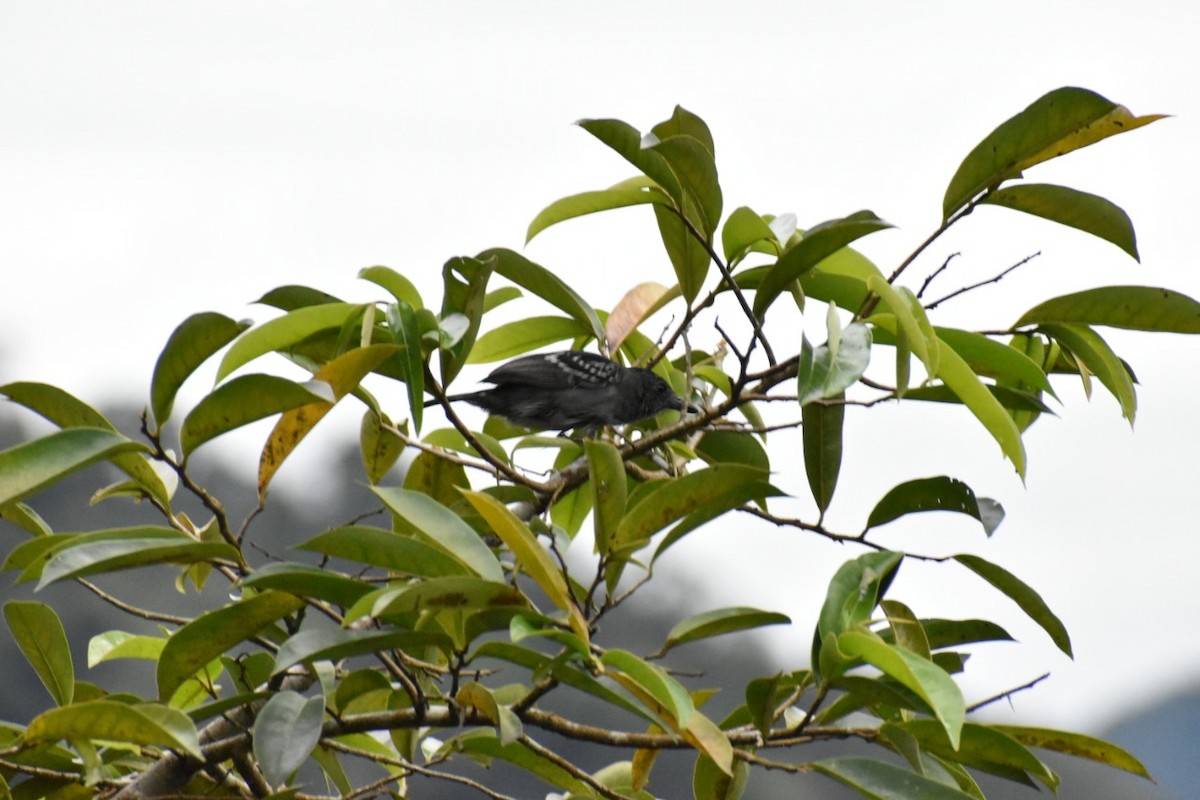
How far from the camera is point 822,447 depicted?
1.92 meters

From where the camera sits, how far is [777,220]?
2.11 meters

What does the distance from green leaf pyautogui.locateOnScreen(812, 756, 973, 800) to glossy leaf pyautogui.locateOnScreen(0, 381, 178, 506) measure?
1.09 meters

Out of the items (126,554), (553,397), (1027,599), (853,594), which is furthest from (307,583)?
(553,397)

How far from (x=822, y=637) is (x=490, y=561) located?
0.46 meters

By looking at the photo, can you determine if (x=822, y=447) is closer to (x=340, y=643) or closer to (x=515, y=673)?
(x=340, y=643)

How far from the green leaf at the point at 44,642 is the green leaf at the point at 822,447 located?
122cm

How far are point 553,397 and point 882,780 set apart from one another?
2.57m

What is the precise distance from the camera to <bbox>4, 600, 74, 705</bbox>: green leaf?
1820 millimetres

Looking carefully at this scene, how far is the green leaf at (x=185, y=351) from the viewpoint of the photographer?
5.31 ft

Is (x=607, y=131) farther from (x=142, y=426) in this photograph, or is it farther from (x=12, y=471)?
(x=12, y=471)

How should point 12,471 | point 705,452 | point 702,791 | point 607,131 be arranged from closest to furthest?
point 12,471 < point 607,131 < point 702,791 < point 705,452

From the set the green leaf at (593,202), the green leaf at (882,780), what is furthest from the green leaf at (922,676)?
the green leaf at (593,202)

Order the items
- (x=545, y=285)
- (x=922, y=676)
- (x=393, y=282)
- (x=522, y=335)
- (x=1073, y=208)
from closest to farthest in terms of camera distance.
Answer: (x=922, y=676)
(x=1073, y=208)
(x=393, y=282)
(x=545, y=285)
(x=522, y=335)

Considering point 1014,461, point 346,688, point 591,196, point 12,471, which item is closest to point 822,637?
point 1014,461
